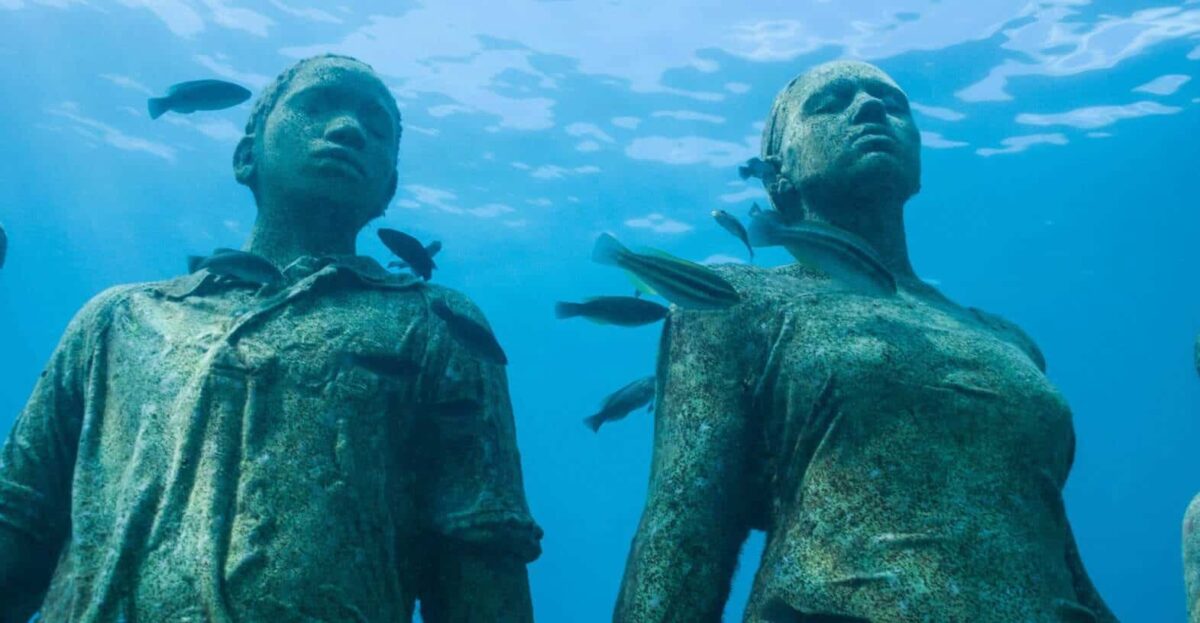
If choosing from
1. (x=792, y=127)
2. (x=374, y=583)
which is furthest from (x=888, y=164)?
(x=374, y=583)

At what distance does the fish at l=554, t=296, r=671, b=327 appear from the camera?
3754 millimetres

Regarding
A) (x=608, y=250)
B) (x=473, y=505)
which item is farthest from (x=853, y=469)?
(x=473, y=505)

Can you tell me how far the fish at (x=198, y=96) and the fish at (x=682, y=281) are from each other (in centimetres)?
394

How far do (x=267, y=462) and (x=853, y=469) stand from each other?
2211 millimetres

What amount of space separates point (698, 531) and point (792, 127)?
2352mm

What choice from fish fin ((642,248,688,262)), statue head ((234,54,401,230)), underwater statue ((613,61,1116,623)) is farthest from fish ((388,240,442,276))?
underwater statue ((613,61,1116,623))

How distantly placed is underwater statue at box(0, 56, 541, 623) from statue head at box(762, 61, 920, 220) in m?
1.87

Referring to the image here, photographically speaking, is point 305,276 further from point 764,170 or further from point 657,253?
point 764,170

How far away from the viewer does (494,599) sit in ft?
10.2

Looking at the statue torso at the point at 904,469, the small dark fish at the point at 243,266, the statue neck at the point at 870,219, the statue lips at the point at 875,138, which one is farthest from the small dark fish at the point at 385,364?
the statue lips at the point at 875,138

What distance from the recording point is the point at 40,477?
131 inches

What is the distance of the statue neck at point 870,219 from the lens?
4059 mm

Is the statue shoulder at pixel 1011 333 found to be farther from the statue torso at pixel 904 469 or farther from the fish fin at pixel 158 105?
the fish fin at pixel 158 105

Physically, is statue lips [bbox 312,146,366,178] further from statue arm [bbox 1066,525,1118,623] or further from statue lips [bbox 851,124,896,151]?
statue arm [bbox 1066,525,1118,623]
